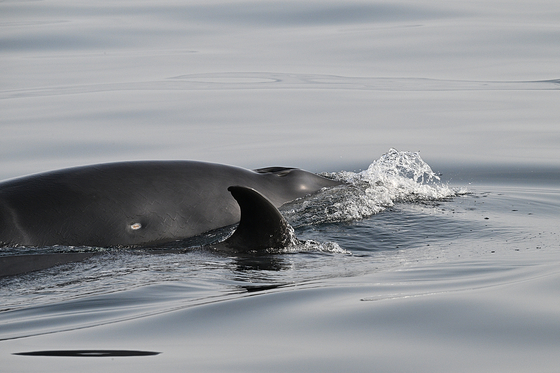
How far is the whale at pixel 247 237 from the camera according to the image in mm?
6914

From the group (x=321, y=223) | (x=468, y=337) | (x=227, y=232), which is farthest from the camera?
(x=321, y=223)

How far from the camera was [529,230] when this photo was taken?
28.6 ft

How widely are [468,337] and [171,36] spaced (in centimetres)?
2073

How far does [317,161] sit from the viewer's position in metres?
13.5

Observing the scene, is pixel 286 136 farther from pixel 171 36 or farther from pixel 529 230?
pixel 171 36

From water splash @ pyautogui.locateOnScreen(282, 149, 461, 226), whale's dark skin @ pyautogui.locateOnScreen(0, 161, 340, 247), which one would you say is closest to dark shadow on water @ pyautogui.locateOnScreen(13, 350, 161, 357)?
whale's dark skin @ pyautogui.locateOnScreen(0, 161, 340, 247)

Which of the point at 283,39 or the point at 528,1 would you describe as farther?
the point at 528,1

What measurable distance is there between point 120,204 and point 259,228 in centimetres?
152

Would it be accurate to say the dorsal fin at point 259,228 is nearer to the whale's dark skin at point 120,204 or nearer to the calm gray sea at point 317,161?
the calm gray sea at point 317,161

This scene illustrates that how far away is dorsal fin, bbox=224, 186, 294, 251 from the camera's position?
7.12 meters

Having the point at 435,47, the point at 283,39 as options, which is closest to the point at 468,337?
the point at 435,47

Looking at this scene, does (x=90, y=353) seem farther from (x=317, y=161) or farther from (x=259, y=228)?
(x=317, y=161)

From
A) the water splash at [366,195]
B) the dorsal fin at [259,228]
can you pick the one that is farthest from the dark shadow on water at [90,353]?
the water splash at [366,195]

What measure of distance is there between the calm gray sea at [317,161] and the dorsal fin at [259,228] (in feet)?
0.62
